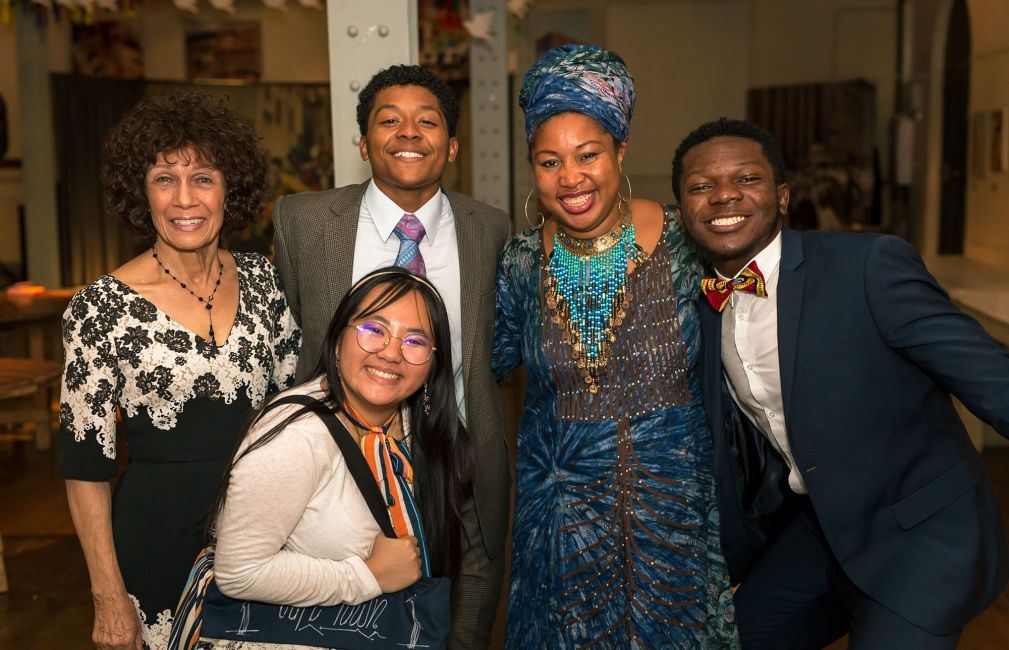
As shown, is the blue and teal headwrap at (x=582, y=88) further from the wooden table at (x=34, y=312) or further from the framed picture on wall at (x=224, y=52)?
the framed picture on wall at (x=224, y=52)

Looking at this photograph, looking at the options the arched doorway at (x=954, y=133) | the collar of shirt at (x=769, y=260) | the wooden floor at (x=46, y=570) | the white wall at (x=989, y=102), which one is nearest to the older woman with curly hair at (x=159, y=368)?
the collar of shirt at (x=769, y=260)

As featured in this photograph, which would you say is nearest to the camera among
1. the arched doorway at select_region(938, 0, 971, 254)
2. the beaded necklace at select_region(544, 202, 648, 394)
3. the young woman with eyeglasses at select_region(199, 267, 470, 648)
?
the young woman with eyeglasses at select_region(199, 267, 470, 648)

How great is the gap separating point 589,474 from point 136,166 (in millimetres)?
1241

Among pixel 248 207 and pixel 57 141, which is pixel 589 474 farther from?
pixel 57 141

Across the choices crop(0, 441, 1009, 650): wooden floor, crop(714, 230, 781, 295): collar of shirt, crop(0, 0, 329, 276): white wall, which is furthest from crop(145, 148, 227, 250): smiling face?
crop(0, 0, 329, 276): white wall

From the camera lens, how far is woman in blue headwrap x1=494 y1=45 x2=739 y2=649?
2209mm

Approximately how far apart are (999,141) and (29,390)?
7577 mm

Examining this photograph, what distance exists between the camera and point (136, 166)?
7.09 ft

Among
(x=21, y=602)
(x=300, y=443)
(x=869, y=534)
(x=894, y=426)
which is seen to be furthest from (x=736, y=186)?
(x=21, y=602)

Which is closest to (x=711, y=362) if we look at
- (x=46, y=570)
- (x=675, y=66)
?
(x=46, y=570)

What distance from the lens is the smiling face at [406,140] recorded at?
2.48 m

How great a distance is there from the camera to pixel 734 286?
2219mm

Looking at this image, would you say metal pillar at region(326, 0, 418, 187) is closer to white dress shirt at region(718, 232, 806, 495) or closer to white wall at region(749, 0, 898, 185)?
white dress shirt at region(718, 232, 806, 495)

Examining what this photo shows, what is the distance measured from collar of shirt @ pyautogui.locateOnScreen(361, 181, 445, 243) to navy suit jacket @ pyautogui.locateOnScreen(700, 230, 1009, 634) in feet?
3.07
